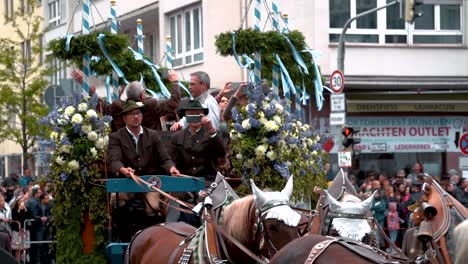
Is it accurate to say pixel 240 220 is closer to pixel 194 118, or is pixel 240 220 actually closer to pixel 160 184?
pixel 160 184

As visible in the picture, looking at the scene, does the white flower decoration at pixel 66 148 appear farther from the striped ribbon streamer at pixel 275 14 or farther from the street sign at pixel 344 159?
the street sign at pixel 344 159

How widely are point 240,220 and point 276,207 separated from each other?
0.53 meters

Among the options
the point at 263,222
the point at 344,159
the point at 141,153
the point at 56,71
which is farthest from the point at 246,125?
the point at 56,71

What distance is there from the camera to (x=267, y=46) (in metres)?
13.5

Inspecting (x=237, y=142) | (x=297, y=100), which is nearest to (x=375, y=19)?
(x=297, y=100)

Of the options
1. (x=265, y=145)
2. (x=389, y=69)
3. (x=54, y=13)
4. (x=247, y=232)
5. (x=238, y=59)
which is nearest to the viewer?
(x=247, y=232)

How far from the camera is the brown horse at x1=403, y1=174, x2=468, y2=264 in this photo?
25.2ft

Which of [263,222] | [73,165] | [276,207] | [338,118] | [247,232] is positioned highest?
[338,118]

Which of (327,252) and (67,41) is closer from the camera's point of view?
(327,252)

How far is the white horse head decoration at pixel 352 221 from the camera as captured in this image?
8828mm

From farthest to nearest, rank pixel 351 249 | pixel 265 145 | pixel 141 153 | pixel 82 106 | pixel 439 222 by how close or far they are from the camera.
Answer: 1. pixel 82 106
2. pixel 265 145
3. pixel 141 153
4. pixel 439 222
5. pixel 351 249

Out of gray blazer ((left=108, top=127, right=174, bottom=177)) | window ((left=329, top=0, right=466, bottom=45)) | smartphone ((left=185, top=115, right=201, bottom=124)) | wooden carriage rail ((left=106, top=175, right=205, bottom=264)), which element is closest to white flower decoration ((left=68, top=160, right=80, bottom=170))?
gray blazer ((left=108, top=127, right=174, bottom=177))

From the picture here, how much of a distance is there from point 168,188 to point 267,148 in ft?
4.76

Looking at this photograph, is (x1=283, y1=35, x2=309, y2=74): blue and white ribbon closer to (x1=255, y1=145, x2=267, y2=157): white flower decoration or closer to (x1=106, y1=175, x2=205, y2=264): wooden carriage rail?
(x1=255, y1=145, x2=267, y2=157): white flower decoration
